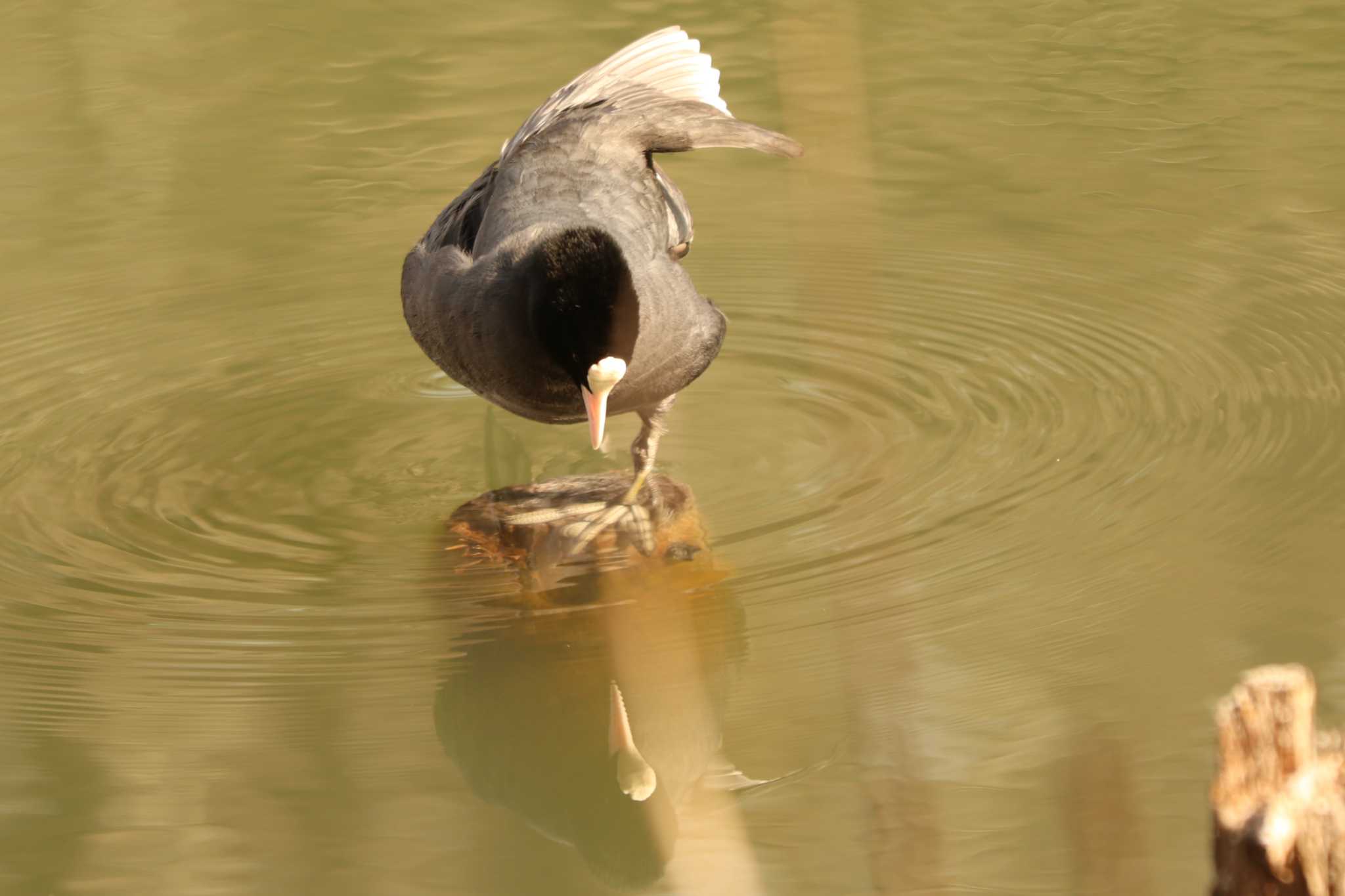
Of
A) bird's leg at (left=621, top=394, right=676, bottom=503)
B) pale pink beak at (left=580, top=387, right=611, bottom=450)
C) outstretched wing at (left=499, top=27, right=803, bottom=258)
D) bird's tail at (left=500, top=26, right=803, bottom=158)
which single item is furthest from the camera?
bird's tail at (left=500, top=26, right=803, bottom=158)

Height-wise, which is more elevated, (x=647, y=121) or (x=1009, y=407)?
(x=647, y=121)

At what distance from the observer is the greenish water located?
9.59ft

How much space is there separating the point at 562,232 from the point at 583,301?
0.14 meters

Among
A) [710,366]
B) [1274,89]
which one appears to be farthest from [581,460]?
[1274,89]

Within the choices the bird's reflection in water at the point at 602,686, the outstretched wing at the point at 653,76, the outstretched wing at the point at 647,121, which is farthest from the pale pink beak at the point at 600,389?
the outstretched wing at the point at 653,76

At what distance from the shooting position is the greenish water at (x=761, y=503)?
2922mm

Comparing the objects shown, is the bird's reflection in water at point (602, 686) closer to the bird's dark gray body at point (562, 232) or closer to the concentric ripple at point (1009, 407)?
the concentric ripple at point (1009, 407)

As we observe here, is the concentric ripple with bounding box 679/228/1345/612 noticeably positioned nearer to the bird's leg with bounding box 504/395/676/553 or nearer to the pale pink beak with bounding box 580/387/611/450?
the bird's leg with bounding box 504/395/676/553

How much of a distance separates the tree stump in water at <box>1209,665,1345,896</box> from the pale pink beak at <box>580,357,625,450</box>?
192 cm

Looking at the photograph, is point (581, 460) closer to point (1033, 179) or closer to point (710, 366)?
point (710, 366)

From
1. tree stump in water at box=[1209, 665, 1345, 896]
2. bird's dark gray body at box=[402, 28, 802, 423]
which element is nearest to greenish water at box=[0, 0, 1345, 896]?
tree stump in water at box=[1209, 665, 1345, 896]

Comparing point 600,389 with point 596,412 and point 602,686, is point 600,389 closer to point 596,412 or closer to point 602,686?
point 596,412

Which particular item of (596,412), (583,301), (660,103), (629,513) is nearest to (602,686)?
(596,412)

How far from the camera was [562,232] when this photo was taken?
333 cm
